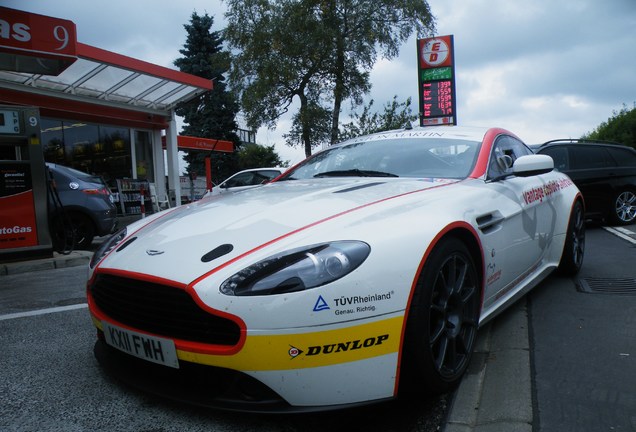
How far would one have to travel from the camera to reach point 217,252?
2.07 metres

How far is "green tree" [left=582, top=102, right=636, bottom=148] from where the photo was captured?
160ft

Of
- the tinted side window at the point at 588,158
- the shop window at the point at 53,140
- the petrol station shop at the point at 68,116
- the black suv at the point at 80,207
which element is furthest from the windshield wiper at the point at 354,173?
the shop window at the point at 53,140

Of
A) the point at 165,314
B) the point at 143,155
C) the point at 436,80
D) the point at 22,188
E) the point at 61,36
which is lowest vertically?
the point at 165,314

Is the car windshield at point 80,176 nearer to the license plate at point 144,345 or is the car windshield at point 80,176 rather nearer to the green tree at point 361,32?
the license plate at point 144,345

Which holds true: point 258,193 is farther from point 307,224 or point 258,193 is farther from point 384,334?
point 384,334

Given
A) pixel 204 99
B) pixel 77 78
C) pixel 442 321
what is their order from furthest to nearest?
pixel 204 99 < pixel 77 78 < pixel 442 321

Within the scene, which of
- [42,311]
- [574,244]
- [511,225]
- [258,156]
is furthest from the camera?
[258,156]

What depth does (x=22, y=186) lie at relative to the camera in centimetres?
670

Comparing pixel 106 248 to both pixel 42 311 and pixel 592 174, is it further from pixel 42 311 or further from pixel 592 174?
pixel 592 174

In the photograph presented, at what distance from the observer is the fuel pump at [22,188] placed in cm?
657

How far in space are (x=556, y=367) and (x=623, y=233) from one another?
622 cm

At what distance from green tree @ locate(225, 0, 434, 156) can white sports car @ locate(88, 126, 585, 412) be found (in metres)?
17.5

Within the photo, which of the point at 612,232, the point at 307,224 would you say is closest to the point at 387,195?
the point at 307,224

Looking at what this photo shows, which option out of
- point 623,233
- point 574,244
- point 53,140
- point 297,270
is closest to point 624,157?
point 623,233
